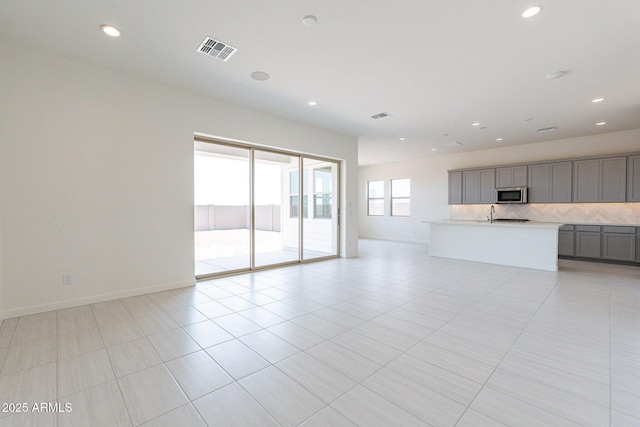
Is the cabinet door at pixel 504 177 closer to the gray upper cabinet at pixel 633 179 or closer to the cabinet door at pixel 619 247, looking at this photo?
the gray upper cabinet at pixel 633 179

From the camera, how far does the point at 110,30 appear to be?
2830 mm

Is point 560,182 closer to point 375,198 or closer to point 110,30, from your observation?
point 375,198

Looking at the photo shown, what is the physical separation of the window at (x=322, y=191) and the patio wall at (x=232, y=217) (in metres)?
1.07

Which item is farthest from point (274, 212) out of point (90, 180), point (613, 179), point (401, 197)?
point (613, 179)

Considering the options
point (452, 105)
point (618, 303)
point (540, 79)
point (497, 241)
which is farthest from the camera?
point (497, 241)

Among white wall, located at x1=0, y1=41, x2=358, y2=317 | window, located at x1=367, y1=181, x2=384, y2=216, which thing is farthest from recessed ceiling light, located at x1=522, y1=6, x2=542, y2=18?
window, located at x1=367, y1=181, x2=384, y2=216

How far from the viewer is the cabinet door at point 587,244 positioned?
644 centimetres

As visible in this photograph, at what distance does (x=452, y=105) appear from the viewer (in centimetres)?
489

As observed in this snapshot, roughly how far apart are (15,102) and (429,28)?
4.56 metres

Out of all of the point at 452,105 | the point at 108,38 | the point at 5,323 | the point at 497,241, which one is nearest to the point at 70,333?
the point at 5,323

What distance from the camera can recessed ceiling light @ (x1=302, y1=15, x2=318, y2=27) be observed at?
264 cm

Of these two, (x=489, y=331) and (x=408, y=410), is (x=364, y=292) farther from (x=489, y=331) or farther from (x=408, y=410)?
(x=408, y=410)

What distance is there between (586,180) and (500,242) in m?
2.96

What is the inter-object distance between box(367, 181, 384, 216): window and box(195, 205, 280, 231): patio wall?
5.46m
